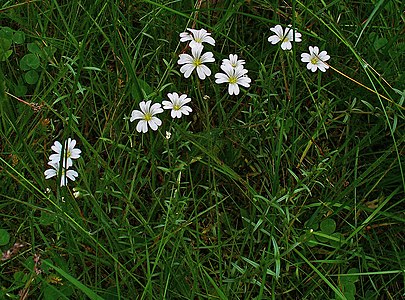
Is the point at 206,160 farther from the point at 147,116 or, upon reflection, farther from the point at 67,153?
the point at 67,153

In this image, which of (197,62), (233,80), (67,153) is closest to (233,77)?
(233,80)

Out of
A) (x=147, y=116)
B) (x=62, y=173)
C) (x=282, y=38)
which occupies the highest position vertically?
(x=282, y=38)

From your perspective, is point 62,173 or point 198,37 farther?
point 198,37

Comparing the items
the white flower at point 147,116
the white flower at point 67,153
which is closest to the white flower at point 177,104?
the white flower at point 147,116

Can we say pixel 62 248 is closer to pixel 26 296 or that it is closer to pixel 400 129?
pixel 26 296

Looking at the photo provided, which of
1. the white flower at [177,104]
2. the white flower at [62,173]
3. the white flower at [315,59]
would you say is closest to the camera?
the white flower at [62,173]

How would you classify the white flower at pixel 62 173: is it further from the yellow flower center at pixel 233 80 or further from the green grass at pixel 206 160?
the yellow flower center at pixel 233 80
